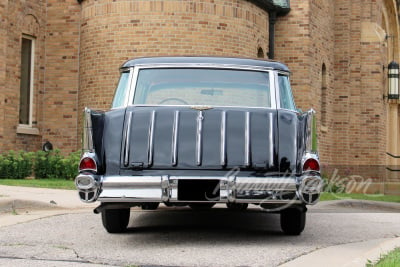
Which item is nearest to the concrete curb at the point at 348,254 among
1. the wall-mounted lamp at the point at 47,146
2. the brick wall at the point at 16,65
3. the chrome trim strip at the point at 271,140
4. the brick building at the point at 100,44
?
the chrome trim strip at the point at 271,140

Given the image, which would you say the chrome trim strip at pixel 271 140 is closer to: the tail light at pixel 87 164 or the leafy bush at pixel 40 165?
the tail light at pixel 87 164

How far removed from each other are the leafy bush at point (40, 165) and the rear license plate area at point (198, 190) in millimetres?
9818

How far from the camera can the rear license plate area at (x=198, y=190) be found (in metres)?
6.92

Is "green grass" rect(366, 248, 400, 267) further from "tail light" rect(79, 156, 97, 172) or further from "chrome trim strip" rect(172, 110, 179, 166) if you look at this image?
"tail light" rect(79, 156, 97, 172)

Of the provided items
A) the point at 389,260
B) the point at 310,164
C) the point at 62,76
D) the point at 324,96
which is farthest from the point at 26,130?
the point at 389,260

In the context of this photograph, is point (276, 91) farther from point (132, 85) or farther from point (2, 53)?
point (2, 53)

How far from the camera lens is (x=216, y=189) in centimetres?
689

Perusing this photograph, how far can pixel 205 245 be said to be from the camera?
23.5 feet

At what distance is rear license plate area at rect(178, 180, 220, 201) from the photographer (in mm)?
6918

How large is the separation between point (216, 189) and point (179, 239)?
3.17ft

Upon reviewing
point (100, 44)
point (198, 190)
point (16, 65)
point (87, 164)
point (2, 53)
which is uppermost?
point (100, 44)

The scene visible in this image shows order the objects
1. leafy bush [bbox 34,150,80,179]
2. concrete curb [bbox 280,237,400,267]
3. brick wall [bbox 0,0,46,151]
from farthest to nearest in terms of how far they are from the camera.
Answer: brick wall [bbox 0,0,46,151] < leafy bush [bbox 34,150,80,179] < concrete curb [bbox 280,237,400,267]

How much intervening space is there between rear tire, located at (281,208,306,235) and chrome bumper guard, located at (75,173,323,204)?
796mm

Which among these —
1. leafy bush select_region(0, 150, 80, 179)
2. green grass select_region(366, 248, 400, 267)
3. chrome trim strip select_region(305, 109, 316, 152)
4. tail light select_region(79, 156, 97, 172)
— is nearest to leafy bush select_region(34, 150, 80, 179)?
leafy bush select_region(0, 150, 80, 179)
